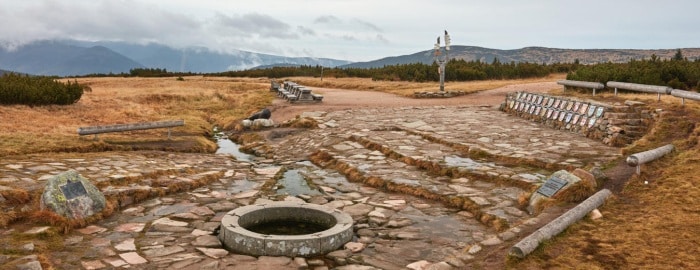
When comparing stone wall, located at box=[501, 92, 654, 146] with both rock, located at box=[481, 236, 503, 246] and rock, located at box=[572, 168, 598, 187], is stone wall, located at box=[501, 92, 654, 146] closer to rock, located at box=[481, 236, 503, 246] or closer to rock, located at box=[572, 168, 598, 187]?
rock, located at box=[572, 168, 598, 187]

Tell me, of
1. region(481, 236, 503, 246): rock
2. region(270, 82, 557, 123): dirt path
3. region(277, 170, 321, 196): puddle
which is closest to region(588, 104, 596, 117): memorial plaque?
region(277, 170, 321, 196): puddle

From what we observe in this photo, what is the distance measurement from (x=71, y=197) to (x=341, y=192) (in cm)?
400

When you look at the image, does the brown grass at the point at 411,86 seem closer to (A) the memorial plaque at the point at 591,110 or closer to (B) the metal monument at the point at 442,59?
(B) the metal monument at the point at 442,59

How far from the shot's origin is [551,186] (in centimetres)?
720

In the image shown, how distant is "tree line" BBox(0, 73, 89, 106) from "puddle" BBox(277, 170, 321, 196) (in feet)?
37.1

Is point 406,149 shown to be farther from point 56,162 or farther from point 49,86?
point 49,86

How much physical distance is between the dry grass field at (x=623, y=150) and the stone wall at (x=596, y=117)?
1.67 ft

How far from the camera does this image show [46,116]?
14.9 metres

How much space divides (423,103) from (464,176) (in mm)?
12998

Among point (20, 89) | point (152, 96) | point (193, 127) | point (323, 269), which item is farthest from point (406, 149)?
point (152, 96)

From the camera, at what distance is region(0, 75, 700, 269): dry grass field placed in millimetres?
4934

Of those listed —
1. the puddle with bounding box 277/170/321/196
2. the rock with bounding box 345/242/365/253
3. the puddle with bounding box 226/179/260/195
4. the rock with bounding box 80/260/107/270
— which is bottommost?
the puddle with bounding box 277/170/321/196

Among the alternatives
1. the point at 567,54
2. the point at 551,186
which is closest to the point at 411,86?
the point at 551,186

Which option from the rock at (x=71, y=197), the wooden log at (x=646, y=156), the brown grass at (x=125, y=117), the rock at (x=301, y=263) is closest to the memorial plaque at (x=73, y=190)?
the rock at (x=71, y=197)
